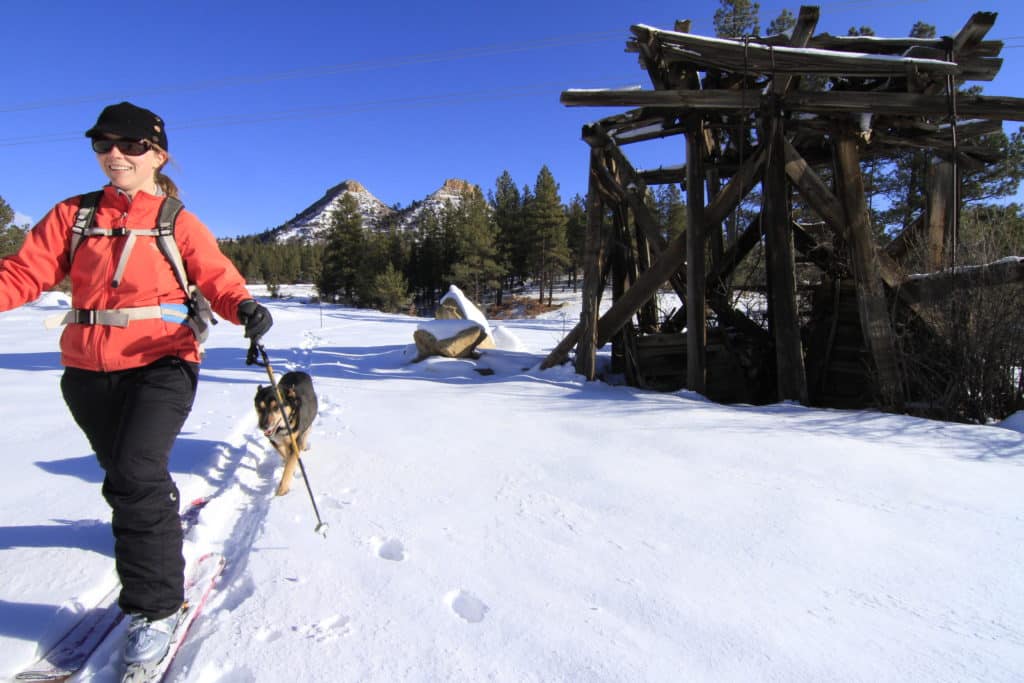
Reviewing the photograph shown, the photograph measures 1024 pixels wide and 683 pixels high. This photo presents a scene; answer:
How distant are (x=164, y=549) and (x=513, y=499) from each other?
171 cm

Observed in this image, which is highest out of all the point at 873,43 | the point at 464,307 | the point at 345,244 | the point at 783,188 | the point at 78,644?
the point at 345,244

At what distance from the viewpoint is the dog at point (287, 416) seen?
3.18 meters

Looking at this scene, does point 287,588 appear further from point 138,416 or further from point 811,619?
point 811,619

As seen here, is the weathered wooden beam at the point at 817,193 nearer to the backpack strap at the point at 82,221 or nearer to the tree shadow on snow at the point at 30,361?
the backpack strap at the point at 82,221

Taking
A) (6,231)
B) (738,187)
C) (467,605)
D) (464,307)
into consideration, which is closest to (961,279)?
(738,187)

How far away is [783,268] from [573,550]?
491 centimetres

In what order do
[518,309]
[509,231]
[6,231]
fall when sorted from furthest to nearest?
1. [509,231]
2. [518,309]
3. [6,231]

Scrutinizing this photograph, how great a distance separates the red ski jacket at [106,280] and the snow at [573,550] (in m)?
1.05

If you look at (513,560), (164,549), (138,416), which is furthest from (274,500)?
(513,560)

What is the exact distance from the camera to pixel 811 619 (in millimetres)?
1832

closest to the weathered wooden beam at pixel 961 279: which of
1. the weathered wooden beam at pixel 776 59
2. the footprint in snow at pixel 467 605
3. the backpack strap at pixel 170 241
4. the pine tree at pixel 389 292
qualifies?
the weathered wooden beam at pixel 776 59

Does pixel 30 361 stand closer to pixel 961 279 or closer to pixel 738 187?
pixel 738 187

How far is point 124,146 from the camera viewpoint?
1.88 m

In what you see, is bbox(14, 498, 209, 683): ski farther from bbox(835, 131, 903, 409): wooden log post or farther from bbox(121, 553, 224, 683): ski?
bbox(835, 131, 903, 409): wooden log post
